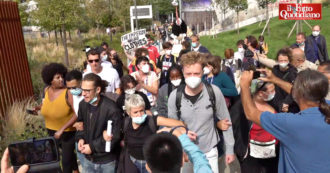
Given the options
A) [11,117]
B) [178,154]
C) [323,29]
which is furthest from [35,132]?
[323,29]

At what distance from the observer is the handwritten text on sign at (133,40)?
8.87 meters

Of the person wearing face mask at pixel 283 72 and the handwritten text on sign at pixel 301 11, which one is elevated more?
the handwritten text on sign at pixel 301 11

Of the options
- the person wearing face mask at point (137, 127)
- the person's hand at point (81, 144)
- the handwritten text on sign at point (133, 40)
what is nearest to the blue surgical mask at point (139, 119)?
the person wearing face mask at point (137, 127)

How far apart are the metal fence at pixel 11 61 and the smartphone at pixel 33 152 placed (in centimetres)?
469

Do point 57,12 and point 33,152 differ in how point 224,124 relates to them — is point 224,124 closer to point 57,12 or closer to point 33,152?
point 33,152

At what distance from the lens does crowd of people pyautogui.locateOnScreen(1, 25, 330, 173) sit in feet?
7.24

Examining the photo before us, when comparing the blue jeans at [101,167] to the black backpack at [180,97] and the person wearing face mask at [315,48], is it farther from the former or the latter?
the person wearing face mask at [315,48]

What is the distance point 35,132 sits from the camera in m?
6.02

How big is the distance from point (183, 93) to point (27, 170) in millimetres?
1714

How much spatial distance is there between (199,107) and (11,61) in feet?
18.5

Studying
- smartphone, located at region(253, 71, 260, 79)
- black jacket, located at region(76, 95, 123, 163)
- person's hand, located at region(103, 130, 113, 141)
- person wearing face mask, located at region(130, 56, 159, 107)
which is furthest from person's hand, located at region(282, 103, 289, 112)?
person wearing face mask, located at region(130, 56, 159, 107)

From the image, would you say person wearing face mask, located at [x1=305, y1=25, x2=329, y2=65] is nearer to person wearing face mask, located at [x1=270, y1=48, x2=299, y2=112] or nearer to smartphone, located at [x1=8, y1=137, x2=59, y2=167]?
person wearing face mask, located at [x1=270, y1=48, x2=299, y2=112]

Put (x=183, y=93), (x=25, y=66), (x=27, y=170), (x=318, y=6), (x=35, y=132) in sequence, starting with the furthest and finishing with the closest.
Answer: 1. (x=318, y=6)
2. (x=25, y=66)
3. (x=35, y=132)
4. (x=183, y=93)
5. (x=27, y=170)

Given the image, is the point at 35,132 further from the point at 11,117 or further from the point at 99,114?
the point at 99,114
